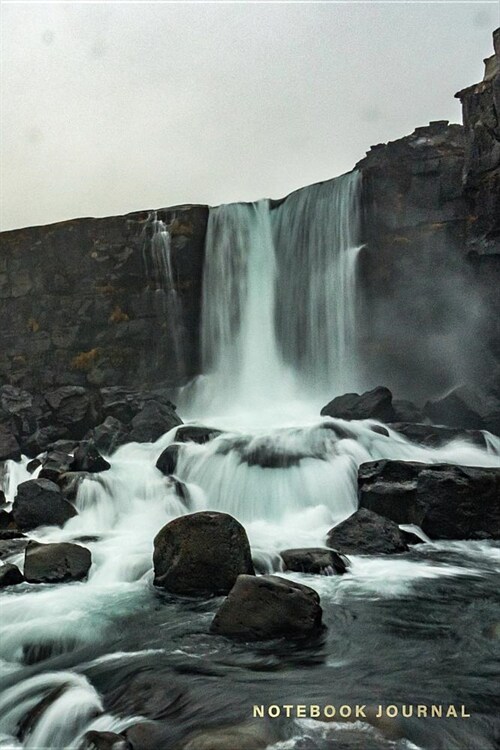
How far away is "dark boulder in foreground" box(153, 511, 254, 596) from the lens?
24.6ft

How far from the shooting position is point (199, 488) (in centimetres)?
1261

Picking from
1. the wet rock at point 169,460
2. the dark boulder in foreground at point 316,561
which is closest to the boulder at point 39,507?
the wet rock at point 169,460

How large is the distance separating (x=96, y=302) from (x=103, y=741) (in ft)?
67.3

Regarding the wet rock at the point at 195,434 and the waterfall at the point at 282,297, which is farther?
the waterfall at the point at 282,297

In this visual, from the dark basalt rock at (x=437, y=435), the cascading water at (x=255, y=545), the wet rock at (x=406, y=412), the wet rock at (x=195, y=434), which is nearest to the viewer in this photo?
the cascading water at (x=255, y=545)

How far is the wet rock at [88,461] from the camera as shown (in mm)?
13773

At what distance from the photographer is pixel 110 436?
16.6m

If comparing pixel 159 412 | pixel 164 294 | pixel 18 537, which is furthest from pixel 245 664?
pixel 164 294

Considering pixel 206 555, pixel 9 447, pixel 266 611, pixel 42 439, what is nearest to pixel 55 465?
pixel 9 447

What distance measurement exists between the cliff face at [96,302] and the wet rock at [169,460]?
8.83 metres

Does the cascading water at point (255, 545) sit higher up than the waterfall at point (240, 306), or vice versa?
the waterfall at point (240, 306)

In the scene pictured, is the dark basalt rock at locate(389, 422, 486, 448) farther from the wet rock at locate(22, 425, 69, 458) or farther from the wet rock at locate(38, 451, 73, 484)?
the wet rock at locate(22, 425, 69, 458)

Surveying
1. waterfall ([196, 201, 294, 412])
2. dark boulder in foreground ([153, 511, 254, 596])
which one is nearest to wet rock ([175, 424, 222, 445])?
waterfall ([196, 201, 294, 412])

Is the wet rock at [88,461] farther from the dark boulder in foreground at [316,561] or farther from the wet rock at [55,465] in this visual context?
the dark boulder in foreground at [316,561]
